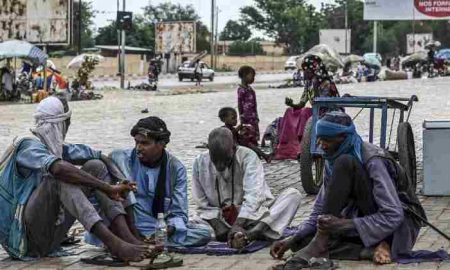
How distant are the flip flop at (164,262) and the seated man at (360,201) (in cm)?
80

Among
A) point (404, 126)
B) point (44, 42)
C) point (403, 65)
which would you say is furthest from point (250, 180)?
point (403, 65)

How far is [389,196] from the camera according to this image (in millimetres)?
5902

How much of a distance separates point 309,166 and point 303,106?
9.90ft

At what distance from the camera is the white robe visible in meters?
6.90

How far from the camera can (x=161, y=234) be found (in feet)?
21.5

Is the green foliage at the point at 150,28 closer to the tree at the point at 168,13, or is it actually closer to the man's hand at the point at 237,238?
the tree at the point at 168,13

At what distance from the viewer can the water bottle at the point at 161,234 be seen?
20.9 feet

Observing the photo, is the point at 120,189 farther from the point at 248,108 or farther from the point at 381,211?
the point at 248,108

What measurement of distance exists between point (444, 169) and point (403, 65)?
150 ft

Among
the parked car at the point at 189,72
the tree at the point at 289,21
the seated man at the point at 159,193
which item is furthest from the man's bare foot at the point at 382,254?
the tree at the point at 289,21

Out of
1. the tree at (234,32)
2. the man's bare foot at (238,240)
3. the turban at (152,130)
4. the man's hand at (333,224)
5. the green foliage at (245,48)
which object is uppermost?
the tree at (234,32)

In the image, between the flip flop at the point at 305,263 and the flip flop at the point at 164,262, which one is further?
the flip flop at the point at 164,262

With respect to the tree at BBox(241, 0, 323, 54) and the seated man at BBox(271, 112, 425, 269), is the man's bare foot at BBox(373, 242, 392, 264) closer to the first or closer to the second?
the seated man at BBox(271, 112, 425, 269)

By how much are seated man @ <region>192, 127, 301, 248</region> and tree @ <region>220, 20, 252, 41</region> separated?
10324cm
